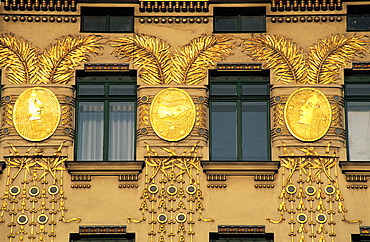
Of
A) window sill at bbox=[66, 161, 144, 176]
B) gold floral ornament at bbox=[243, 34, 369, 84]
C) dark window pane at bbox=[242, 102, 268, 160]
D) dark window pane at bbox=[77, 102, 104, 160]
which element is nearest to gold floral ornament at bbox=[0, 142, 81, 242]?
window sill at bbox=[66, 161, 144, 176]

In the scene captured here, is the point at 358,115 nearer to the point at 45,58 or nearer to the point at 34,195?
the point at 45,58

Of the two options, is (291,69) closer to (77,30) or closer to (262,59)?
(262,59)

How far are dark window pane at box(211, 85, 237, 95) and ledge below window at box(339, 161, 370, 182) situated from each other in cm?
326

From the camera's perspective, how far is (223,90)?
3042cm

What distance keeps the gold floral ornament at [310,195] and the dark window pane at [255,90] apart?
65.9 inches

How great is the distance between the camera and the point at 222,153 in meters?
29.8

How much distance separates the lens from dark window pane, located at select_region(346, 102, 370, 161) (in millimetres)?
29797

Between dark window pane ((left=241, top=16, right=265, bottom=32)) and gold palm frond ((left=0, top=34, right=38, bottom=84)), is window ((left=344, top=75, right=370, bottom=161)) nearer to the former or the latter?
dark window pane ((left=241, top=16, right=265, bottom=32))

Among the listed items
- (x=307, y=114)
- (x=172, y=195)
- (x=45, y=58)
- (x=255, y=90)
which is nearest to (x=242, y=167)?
(x=172, y=195)

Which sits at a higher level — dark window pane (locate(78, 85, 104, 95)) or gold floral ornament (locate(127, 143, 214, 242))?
dark window pane (locate(78, 85, 104, 95))

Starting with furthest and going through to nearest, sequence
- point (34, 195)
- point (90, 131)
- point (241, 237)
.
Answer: point (90, 131) < point (34, 195) < point (241, 237)

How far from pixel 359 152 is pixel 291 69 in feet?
8.44

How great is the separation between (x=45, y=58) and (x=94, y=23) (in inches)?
61.5

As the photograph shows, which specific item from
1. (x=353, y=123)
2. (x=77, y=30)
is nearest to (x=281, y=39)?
(x=353, y=123)
